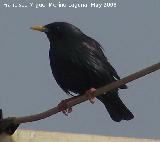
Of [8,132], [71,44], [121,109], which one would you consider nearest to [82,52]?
[71,44]

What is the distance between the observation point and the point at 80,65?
5680 millimetres

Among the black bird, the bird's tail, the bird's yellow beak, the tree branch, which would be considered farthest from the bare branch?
the bird's yellow beak

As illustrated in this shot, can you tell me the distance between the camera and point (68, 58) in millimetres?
5719

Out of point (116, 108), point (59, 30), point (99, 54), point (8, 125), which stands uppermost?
point (59, 30)

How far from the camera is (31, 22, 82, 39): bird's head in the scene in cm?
604

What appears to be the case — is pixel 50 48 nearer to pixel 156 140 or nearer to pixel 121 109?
pixel 121 109

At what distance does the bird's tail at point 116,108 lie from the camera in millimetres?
5793

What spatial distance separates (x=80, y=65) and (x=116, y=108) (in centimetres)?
47

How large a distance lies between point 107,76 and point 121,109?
0.97 ft

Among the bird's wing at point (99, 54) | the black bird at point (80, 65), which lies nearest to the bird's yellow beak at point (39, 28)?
the black bird at point (80, 65)

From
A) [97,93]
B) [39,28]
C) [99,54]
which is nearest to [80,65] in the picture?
[99,54]

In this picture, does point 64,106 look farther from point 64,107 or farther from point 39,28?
point 39,28

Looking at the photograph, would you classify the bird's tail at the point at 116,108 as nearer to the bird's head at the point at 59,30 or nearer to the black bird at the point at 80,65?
the black bird at the point at 80,65

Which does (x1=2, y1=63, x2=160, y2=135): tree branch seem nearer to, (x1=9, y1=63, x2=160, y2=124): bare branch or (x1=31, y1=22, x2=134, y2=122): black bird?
(x1=9, y1=63, x2=160, y2=124): bare branch
